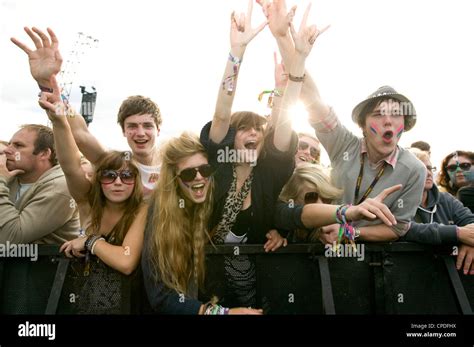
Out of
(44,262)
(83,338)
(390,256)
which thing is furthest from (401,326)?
(44,262)

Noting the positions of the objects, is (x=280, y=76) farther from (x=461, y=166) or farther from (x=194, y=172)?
(x=461, y=166)

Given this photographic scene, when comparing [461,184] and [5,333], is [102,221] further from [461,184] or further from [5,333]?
[461,184]

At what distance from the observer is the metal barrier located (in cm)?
223

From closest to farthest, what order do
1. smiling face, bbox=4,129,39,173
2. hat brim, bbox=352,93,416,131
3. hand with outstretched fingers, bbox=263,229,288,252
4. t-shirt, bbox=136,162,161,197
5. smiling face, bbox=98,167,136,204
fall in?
hand with outstretched fingers, bbox=263,229,288,252 → smiling face, bbox=98,167,136,204 → hat brim, bbox=352,93,416,131 → smiling face, bbox=4,129,39,173 → t-shirt, bbox=136,162,161,197

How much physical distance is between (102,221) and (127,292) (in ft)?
1.53

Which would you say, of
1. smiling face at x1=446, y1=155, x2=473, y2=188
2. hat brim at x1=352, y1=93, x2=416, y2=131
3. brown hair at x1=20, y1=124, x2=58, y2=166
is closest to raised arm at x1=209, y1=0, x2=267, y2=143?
hat brim at x1=352, y1=93, x2=416, y2=131

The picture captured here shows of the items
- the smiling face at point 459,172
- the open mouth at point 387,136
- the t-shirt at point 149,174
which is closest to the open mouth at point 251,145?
the open mouth at point 387,136

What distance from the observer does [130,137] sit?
338cm

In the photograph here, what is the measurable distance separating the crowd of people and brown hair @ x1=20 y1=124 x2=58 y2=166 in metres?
0.29

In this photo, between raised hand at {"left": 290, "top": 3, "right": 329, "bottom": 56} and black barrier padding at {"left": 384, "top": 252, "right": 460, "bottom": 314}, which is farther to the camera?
raised hand at {"left": 290, "top": 3, "right": 329, "bottom": 56}

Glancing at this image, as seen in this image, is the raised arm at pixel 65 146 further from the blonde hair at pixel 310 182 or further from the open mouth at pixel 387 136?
the open mouth at pixel 387 136

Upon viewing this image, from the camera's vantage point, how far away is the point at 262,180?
95.7 inches

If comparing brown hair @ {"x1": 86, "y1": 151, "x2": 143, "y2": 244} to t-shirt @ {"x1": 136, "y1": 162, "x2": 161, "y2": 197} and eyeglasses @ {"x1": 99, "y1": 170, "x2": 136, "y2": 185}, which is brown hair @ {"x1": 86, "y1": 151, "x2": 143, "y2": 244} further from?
t-shirt @ {"x1": 136, "y1": 162, "x2": 161, "y2": 197}

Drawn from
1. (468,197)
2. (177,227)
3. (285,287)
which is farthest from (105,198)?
(468,197)
